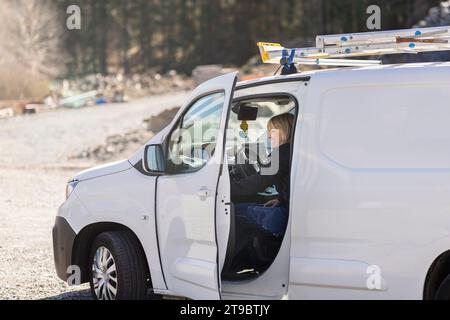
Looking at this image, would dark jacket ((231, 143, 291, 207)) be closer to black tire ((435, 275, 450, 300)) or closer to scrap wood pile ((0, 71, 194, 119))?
black tire ((435, 275, 450, 300))

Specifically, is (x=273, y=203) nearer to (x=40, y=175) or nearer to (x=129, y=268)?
(x=129, y=268)

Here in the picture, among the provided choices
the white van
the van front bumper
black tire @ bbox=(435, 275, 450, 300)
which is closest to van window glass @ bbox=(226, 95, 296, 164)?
the white van

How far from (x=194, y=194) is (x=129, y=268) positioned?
100 centimetres

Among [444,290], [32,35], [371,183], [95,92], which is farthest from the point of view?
→ [32,35]

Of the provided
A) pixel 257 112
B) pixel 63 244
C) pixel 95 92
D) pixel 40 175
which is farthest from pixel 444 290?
pixel 95 92

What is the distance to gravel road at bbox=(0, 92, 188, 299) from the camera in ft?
29.1

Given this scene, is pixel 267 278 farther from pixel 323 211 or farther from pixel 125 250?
pixel 125 250

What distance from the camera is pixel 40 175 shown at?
740 inches

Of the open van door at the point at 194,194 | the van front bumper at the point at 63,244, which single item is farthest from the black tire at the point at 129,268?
the van front bumper at the point at 63,244

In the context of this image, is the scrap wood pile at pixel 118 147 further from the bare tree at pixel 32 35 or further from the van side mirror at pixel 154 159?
the bare tree at pixel 32 35

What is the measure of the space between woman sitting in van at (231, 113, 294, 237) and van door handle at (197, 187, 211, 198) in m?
0.52

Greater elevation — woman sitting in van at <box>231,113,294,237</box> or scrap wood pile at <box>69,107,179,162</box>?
woman sitting in van at <box>231,113,294,237</box>

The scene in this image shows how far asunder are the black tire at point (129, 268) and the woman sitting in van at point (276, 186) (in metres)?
0.92
